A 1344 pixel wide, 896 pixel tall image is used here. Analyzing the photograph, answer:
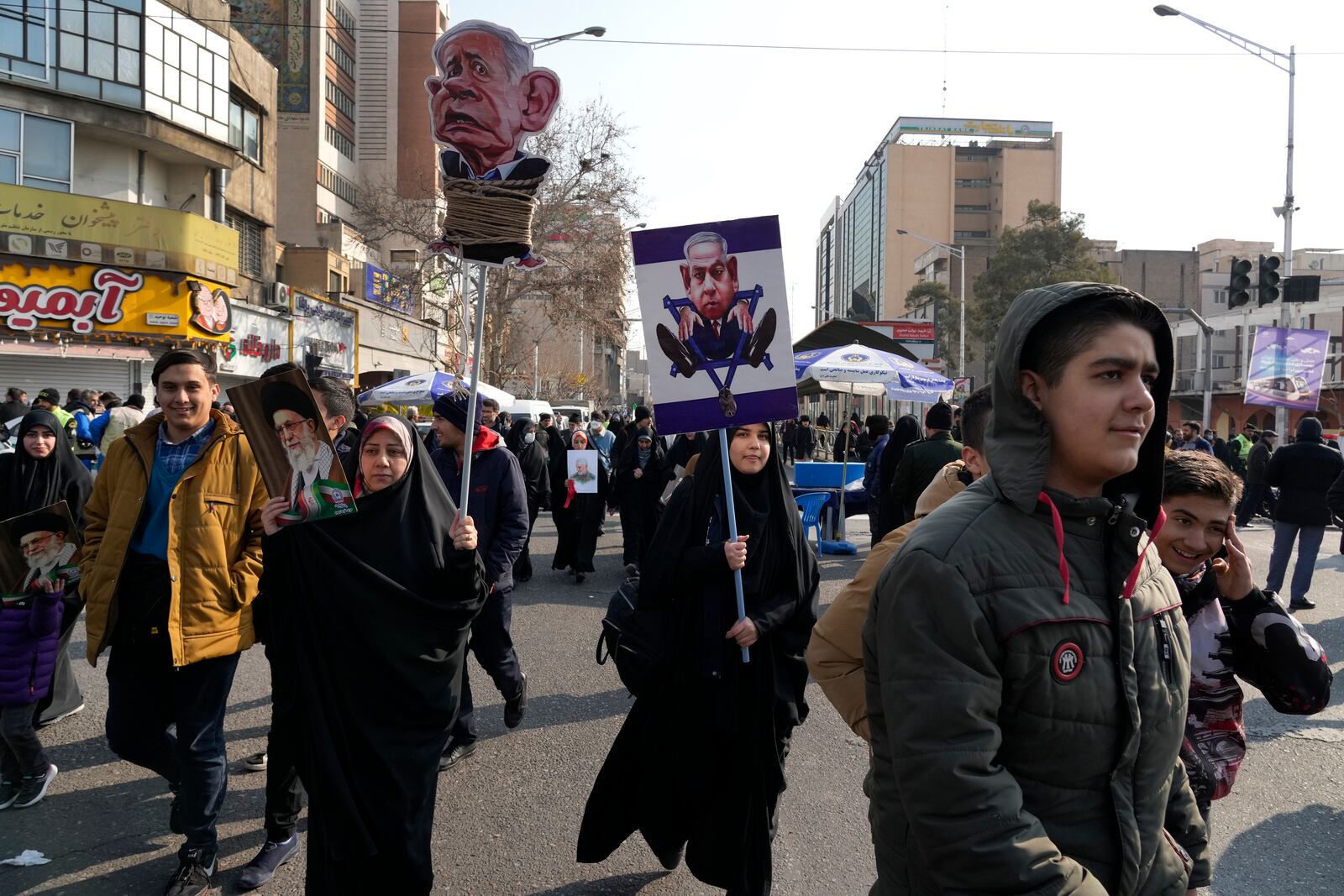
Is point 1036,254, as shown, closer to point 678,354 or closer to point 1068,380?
point 678,354

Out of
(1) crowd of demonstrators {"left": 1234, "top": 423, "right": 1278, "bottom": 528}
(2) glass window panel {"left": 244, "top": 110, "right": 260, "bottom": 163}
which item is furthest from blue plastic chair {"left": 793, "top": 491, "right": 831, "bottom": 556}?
(2) glass window panel {"left": 244, "top": 110, "right": 260, "bottom": 163}

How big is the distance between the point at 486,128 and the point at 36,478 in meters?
3.54

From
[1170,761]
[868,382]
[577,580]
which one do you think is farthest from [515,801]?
[868,382]

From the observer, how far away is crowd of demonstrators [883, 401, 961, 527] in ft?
28.0

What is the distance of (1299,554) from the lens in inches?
393

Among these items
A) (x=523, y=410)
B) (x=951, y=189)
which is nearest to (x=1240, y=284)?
(x=523, y=410)

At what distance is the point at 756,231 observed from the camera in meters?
3.89

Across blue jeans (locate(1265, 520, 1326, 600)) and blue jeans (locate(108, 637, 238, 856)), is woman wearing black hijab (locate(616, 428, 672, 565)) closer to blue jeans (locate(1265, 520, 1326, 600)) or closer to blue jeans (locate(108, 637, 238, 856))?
blue jeans (locate(1265, 520, 1326, 600))

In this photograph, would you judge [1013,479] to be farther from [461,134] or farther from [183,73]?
[183,73]

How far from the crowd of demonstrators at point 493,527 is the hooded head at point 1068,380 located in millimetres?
4257

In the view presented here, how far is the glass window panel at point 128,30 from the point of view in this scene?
23.3 m

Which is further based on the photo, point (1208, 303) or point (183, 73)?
point (1208, 303)

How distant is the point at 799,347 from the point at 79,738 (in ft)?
47.3

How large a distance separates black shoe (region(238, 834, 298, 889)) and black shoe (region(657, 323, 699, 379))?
252cm
